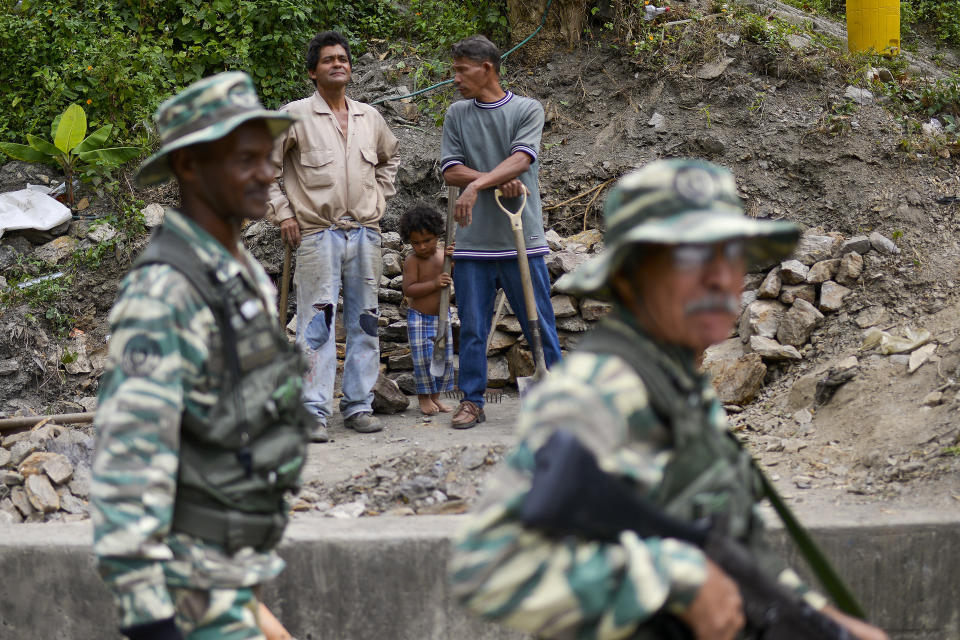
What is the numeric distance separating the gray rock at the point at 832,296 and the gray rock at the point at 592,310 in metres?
1.59

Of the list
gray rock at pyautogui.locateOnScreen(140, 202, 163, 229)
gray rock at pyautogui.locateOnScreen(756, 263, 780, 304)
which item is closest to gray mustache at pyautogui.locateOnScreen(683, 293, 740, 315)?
gray rock at pyautogui.locateOnScreen(756, 263, 780, 304)

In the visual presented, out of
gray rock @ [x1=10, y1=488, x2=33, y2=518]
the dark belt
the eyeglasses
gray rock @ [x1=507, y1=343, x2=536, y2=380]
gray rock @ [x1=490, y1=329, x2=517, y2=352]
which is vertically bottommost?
gray rock @ [x1=507, y1=343, x2=536, y2=380]

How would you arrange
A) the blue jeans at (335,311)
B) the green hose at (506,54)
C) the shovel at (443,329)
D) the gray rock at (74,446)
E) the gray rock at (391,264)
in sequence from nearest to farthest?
the gray rock at (74,446)
the blue jeans at (335,311)
the shovel at (443,329)
the gray rock at (391,264)
the green hose at (506,54)

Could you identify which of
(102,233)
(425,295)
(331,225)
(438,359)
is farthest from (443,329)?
(102,233)

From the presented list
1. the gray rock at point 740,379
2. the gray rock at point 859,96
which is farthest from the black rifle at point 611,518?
the gray rock at point 859,96

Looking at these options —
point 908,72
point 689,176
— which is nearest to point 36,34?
point 908,72

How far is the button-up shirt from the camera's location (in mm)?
5793

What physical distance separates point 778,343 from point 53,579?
4944 millimetres

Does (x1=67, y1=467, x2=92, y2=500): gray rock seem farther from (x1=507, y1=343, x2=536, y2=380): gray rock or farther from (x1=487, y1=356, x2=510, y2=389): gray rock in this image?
(x1=507, y1=343, x2=536, y2=380): gray rock

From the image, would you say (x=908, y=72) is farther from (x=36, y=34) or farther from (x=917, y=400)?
(x=36, y=34)

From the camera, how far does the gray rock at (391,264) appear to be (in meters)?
8.00

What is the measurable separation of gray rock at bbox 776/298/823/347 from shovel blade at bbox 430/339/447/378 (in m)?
2.42

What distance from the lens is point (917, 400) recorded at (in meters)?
5.17

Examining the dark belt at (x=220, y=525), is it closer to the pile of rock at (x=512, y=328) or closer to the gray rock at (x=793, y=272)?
A: the pile of rock at (x=512, y=328)
